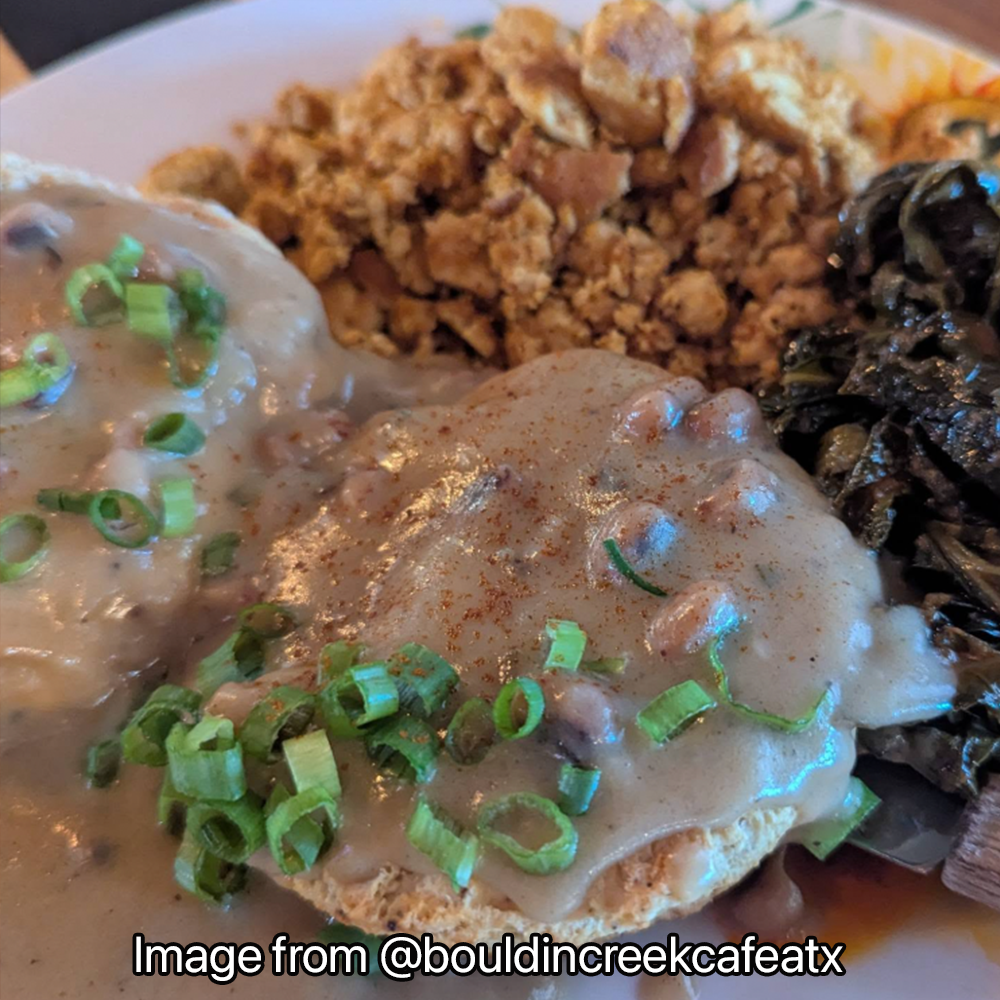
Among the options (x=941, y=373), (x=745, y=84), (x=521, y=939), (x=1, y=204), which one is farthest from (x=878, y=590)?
(x=1, y=204)

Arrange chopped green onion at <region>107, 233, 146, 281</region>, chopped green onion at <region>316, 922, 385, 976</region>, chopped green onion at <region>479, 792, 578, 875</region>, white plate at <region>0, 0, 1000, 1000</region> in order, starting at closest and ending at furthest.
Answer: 1. chopped green onion at <region>479, 792, 578, 875</region>
2. chopped green onion at <region>316, 922, 385, 976</region>
3. chopped green onion at <region>107, 233, 146, 281</region>
4. white plate at <region>0, 0, 1000, 1000</region>

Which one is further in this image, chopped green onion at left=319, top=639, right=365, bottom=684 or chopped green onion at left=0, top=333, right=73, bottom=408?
chopped green onion at left=0, top=333, right=73, bottom=408

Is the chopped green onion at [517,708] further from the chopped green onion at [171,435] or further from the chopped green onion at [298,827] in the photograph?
the chopped green onion at [171,435]

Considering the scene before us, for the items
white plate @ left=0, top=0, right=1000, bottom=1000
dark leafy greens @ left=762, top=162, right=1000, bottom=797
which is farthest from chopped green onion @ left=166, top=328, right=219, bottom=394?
dark leafy greens @ left=762, top=162, right=1000, bottom=797

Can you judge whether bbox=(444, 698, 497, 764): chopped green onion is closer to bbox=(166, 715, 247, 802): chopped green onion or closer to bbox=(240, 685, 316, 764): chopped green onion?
bbox=(240, 685, 316, 764): chopped green onion

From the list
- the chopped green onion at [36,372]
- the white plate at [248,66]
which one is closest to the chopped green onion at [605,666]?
the chopped green onion at [36,372]

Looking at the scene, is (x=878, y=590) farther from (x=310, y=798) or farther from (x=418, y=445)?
(x=310, y=798)
